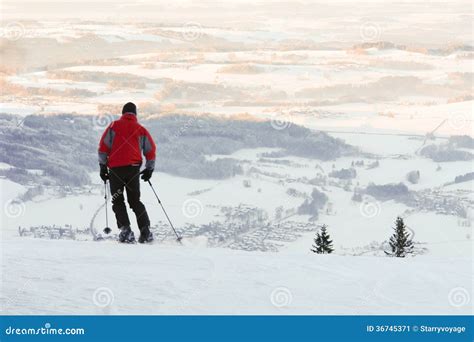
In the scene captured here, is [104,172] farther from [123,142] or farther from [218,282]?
[218,282]

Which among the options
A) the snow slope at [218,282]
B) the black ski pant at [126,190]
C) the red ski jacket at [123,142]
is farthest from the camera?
the black ski pant at [126,190]

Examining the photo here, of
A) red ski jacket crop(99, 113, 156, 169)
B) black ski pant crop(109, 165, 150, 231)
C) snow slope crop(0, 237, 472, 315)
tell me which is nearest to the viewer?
snow slope crop(0, 237, 472, 315)

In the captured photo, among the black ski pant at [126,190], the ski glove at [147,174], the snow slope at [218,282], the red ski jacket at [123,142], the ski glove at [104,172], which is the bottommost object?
the snow slope at [218,282]

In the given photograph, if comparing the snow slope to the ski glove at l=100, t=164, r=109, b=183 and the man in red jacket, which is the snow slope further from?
the ski glove at l=100, t=164, r=109, b=183

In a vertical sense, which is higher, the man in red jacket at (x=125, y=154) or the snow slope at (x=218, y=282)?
the man in red jacket at (x=125, y=154)

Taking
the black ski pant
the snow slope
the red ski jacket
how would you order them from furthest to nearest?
the black ski pant
the red ski jacket
the snow slope

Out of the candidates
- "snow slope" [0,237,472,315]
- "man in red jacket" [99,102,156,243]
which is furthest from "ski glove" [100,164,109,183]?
"snow slope" [0,237,472,315]

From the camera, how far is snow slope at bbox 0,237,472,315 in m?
7.07

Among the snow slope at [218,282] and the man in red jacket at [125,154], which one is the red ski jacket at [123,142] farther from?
the snow slope at [218,282]

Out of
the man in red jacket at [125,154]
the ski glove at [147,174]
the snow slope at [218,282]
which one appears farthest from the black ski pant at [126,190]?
the snow slope at [218,282]

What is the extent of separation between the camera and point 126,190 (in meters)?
10.3

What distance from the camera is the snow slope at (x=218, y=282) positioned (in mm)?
7074

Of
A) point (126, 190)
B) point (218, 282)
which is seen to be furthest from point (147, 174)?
point (218, 282)

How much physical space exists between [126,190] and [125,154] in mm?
536
